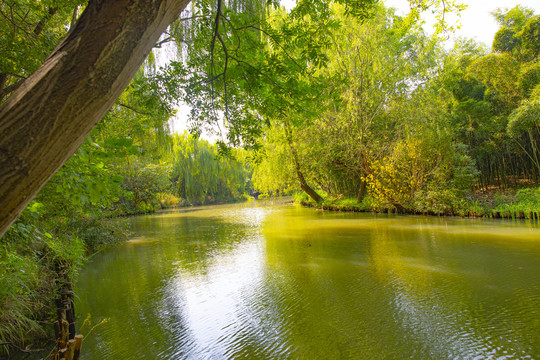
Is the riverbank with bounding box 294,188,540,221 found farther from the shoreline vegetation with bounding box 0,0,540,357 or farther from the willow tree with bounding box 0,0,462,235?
the willow tree with bounding box 0,0,462,235

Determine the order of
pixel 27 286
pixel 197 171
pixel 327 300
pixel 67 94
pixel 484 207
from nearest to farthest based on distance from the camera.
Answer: pixel 67 94 → pixel 27 286 → pixel 327 300 → pixel 484 207 → pixel 197 171

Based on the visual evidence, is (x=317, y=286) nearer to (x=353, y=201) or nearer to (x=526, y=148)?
(x=353, y=201)

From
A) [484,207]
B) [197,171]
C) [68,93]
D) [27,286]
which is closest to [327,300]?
[27,286]

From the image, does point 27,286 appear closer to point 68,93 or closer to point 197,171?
point 68,93

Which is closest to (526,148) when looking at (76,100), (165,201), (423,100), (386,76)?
(423,100)

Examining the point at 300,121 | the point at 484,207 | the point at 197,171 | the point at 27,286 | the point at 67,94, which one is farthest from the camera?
the point at 197,171

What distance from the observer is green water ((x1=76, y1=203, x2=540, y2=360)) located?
8.80ft

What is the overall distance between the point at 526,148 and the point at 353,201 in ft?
25.3

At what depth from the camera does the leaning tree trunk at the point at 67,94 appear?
29.9 inches

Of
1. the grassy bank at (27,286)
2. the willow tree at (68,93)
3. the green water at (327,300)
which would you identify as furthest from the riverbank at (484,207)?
the willow tree at (68,93)

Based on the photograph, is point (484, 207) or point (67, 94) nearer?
point (67, 94)

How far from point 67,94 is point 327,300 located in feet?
11.7

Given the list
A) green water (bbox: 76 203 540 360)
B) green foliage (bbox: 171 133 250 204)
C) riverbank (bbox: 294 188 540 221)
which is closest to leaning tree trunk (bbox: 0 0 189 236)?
green water (bbox: 76 203 540 360)

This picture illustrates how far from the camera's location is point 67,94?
82cm
